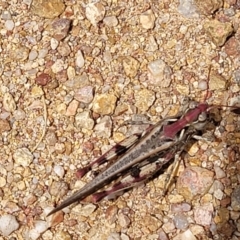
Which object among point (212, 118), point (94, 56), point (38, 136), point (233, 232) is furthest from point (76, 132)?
point (233, 232)

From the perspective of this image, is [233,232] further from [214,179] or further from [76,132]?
[76,132]

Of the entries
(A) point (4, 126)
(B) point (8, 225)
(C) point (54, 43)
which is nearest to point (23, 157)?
(A) point (4, 126)

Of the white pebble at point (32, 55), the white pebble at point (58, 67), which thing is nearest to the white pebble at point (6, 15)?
the white pebble at point (32, 55)

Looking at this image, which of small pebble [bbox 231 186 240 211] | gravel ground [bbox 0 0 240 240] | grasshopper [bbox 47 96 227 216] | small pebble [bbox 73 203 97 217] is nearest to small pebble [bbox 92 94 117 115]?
gravel ground [bbox 0 0 240 240]

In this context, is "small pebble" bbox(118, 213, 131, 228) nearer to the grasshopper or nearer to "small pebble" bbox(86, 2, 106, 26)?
the grasshopper

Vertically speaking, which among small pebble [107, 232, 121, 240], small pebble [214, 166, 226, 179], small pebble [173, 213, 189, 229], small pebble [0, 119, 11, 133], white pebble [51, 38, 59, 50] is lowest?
small pebble [107, 232, 121, 240]

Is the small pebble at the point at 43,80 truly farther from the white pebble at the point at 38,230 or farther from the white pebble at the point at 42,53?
the white pebble at the point at 38,230

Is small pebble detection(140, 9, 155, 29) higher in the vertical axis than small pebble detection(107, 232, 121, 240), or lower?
higher

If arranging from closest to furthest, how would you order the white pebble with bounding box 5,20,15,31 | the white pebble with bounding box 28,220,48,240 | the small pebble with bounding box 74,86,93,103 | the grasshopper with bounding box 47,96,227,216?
1. the grasshopper with bounding box 47,96,227,216
2. the white pebble with bounding box 28,220,48,240
3. the small pebble with bounding box 74,86,93,103
4. the white pebble with bounding box 5,20,15,31

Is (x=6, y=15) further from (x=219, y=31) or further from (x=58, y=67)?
(x=219, y=31)
